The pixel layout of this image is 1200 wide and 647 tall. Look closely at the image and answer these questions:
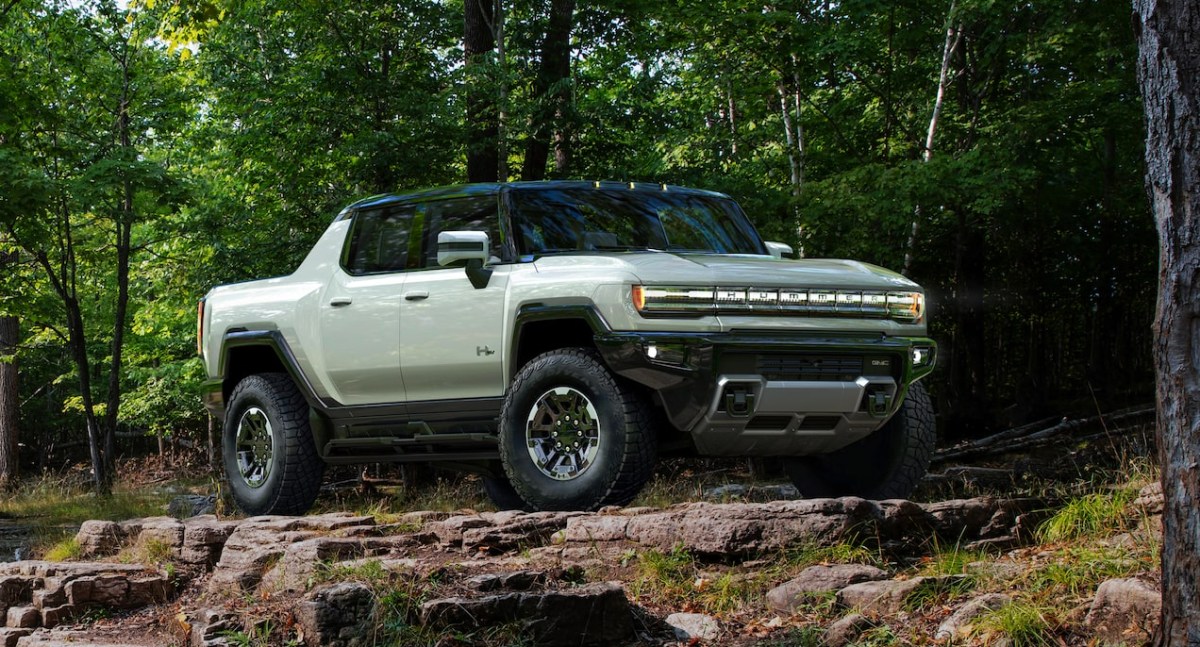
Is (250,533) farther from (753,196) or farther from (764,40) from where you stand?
(764,40)

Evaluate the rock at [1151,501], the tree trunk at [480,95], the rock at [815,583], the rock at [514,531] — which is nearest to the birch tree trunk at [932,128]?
the tree trunk at [480,95]

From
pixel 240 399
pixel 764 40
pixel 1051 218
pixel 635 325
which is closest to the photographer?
pixel 635 325

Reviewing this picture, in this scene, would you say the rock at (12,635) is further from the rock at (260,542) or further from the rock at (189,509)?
the rock at (189,509)

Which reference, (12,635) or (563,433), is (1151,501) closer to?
(563,433)

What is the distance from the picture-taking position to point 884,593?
518 cm

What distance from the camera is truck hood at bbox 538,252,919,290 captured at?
6.82 metres

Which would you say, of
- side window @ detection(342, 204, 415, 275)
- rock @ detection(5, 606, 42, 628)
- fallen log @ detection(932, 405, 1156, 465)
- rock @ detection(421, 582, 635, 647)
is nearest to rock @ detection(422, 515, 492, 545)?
rock @ detection(421, 582, 635, 647)

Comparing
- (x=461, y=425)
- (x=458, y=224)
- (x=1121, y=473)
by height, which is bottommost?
(x=1121, y=473)

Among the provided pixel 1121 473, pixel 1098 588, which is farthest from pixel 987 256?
pixel 1098 588

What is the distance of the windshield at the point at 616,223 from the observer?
7.86 metres

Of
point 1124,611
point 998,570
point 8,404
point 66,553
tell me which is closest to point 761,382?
point 998,570

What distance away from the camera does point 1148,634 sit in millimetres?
4430

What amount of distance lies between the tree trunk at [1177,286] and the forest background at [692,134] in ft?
30.9

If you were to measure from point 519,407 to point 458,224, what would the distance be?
61.7 inches
